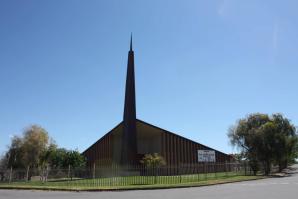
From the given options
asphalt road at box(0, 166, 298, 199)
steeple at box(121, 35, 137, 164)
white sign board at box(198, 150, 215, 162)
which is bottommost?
asphalt road at box(0, 166, 298, 199)

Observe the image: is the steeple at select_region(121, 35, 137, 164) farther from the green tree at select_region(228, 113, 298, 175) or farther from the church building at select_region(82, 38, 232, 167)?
the green tree at select_region(228, 113, 298, 175)

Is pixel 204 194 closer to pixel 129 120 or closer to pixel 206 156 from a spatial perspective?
pixel 129 120

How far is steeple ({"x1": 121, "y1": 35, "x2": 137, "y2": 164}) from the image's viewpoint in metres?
43.9

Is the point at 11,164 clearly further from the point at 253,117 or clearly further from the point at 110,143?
the point at 253,117

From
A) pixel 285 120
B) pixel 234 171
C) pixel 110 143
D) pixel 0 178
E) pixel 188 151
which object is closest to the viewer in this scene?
pixel 0 178

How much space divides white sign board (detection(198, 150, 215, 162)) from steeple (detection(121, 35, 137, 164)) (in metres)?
10.1

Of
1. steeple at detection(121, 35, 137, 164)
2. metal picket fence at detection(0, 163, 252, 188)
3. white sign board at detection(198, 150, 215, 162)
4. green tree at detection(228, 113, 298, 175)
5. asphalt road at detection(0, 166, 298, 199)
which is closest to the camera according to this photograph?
asphalt road at detection(0, 166, 298, 199)

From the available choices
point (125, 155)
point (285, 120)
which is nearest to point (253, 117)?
point (285, 120)

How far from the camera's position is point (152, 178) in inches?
1032

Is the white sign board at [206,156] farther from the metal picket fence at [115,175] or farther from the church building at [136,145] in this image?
the metal picket fence at [115,175]

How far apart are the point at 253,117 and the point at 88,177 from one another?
25024 millimetres

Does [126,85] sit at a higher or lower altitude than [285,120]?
higher

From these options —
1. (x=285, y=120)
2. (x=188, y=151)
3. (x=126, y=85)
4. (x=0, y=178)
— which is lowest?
(x=0, y=178)

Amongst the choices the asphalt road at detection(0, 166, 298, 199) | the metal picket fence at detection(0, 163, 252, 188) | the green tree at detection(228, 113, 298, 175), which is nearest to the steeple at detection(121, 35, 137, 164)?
the metal picket fence at detection(0, 163, 252, 188)
